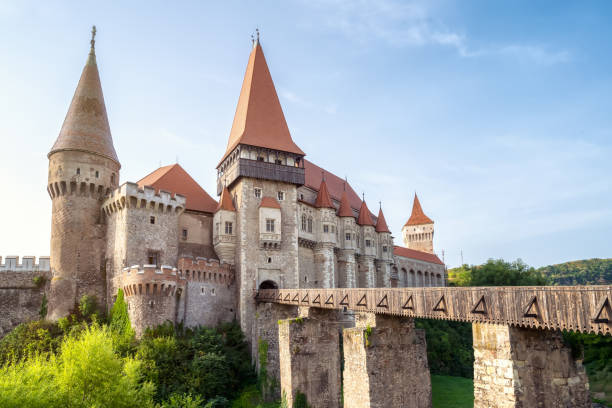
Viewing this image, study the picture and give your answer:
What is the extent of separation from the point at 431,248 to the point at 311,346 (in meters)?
53.8

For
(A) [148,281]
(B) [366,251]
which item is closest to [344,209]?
(B) [366,251]

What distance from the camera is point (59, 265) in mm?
29219

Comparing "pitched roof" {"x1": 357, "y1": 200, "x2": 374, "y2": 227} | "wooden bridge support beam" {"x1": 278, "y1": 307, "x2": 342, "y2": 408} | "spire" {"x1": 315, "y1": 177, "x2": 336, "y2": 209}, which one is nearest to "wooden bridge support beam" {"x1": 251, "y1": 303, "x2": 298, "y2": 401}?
"wooden bridge support beam" {"x1": 278, "y1": 307, "x2": 342, "y2": 408}

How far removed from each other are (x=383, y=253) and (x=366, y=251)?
3222 mm

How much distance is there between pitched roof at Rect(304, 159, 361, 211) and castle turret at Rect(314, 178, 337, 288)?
9.80ft

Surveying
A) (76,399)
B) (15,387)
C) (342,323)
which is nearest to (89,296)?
(76,399)

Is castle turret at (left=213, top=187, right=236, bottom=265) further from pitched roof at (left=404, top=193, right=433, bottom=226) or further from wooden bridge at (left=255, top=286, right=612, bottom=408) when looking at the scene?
pitched roof at (left=404, top=193, right=433, bottom=226)

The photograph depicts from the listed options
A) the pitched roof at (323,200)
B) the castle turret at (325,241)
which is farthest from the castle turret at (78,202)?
the pitched roof at (323,200)

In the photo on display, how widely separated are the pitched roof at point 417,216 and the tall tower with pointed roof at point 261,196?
42.2 m

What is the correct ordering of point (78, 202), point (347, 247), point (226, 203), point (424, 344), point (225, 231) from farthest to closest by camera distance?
1. point (347, 247)
2. point (226, 203)
3. point (225, 231)
4. point (78, 202)
5. point (424, 344)

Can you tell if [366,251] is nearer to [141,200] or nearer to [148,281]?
[141,200]

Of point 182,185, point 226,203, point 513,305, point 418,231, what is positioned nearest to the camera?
point 513,305

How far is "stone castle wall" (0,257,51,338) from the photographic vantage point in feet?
91.8

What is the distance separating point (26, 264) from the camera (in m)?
29.2
